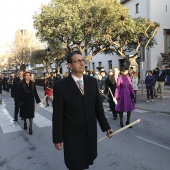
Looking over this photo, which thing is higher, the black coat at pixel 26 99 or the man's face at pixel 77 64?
the man's face at pixel 77 64

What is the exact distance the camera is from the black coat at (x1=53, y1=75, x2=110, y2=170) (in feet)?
10.3

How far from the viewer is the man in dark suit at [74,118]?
313 centimetres

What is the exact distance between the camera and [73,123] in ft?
10.3

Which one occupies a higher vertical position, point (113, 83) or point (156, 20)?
point (156, 20)

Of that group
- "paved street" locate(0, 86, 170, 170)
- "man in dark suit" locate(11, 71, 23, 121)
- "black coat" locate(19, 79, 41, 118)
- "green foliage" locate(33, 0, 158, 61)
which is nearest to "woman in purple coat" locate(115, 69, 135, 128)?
"paved street" locate(0, 86, 170, 170)

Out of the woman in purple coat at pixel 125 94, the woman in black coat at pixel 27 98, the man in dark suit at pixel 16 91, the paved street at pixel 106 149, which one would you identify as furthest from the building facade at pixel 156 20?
the woman in black coat at pixel 27 98

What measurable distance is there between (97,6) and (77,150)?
18275 millimetres

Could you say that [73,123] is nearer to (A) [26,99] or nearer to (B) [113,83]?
(A) [26,99]

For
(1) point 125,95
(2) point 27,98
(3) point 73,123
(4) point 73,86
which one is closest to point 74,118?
(3) point 73,123

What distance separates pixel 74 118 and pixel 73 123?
0.20 feet

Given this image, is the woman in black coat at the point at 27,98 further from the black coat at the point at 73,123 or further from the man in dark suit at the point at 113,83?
the black coat at the point at 73,123

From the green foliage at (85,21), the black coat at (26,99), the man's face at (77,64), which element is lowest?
the black coat at (26,99)

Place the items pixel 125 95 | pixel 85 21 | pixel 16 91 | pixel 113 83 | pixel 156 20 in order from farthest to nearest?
pixel 156 20 < pixel 85 21 < pixel 113 83 < pixel 16 91 < pixel 125 95

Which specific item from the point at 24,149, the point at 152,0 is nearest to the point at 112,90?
the point at 24,149
